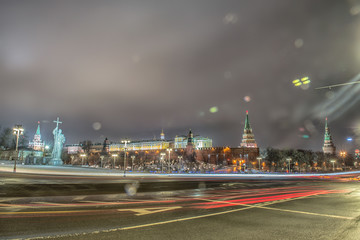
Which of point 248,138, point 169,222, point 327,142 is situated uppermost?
point 248,138

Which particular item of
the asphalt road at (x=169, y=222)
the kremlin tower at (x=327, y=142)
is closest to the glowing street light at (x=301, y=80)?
the asphalt road at (x=169, y=222)

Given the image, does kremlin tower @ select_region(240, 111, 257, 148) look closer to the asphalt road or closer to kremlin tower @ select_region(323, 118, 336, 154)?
kremlin tower @ select_region(323, 118, 336, 154)

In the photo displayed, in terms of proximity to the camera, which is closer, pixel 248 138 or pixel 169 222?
pixel 169 222

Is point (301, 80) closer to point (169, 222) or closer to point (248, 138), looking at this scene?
point (169, 222)

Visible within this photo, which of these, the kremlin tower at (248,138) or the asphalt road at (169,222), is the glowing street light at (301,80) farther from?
the kremlin tower at (248,138)

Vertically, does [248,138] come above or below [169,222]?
above

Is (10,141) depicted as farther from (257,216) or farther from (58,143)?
(257,216)

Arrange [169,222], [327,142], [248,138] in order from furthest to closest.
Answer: [327,142] < [248,138] < [169,222]

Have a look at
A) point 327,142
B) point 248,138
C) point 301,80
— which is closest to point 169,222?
point 301,80

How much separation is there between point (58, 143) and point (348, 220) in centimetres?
6589

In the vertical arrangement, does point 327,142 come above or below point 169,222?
above

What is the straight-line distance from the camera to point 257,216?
31.3ft

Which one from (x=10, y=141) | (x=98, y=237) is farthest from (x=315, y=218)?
(x=10, y=141)

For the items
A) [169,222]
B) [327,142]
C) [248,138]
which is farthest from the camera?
[327,142]
